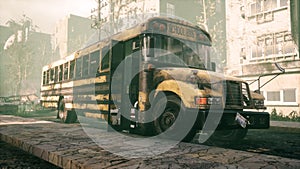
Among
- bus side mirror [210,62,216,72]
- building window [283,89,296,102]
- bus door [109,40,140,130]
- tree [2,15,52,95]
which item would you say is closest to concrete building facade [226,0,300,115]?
building window [283,89,296,102]

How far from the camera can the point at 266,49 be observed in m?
16.1

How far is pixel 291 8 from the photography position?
15.2 metres

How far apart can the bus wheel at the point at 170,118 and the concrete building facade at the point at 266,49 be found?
32.9ft

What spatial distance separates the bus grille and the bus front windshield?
1.24 metres

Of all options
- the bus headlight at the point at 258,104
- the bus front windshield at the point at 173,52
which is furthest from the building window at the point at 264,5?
the bus headlight at the point at 258,104

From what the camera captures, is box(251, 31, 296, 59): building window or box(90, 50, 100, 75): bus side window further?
box(251, 31, 296, 59): building window

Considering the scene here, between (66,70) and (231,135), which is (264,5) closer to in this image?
(231,135)

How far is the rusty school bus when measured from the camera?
4.91 meters

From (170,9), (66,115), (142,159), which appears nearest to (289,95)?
(66,115)

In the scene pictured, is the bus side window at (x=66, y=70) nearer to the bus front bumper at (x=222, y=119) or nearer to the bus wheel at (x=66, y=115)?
the bus wheel at (x=66, y=115)

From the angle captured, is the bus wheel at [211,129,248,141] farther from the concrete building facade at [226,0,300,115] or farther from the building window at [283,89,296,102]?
the building window at [283,89,296,102]

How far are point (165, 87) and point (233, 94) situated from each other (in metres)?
1.42

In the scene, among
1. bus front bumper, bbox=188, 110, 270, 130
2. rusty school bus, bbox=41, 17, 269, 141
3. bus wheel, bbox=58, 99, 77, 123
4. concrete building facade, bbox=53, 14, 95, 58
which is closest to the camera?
bus front bumper, bbox=188, 110, 270, 130

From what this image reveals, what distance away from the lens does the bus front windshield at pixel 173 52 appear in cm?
586
